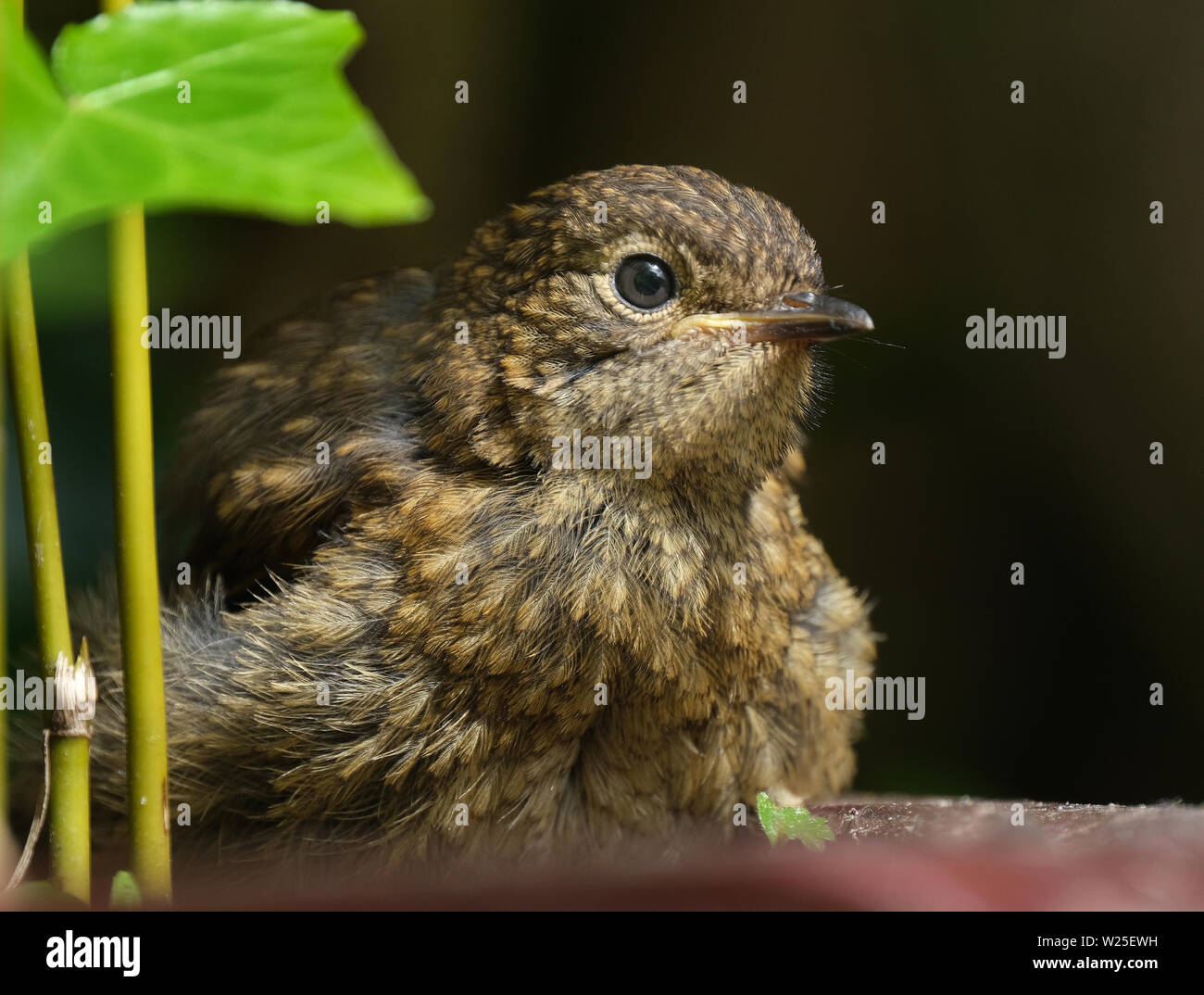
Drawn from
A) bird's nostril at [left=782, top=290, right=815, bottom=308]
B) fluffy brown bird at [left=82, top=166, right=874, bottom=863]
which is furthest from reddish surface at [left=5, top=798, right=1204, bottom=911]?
bird's nostril at [left=782, top=290, right=815, bottom=308]

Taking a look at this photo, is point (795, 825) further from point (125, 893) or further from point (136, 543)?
point (136, 543)

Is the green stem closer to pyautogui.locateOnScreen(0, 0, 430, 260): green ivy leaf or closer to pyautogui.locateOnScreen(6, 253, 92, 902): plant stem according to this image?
pyautogui.locateOnScreen(6, 253, 92, 902): plant stem

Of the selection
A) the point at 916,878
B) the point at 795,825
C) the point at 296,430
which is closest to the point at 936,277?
the point at 296,430

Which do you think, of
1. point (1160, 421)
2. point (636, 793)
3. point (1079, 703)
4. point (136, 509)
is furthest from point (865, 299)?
point (136, 509)

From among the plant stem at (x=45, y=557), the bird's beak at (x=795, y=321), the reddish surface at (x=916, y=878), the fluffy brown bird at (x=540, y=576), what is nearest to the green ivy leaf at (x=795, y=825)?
the reddish surface at (x=916, y=878)

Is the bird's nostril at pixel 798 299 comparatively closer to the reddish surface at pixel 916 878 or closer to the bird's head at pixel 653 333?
the bird's head at pixel 653 333

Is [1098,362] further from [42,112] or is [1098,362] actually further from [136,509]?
[42,112]
